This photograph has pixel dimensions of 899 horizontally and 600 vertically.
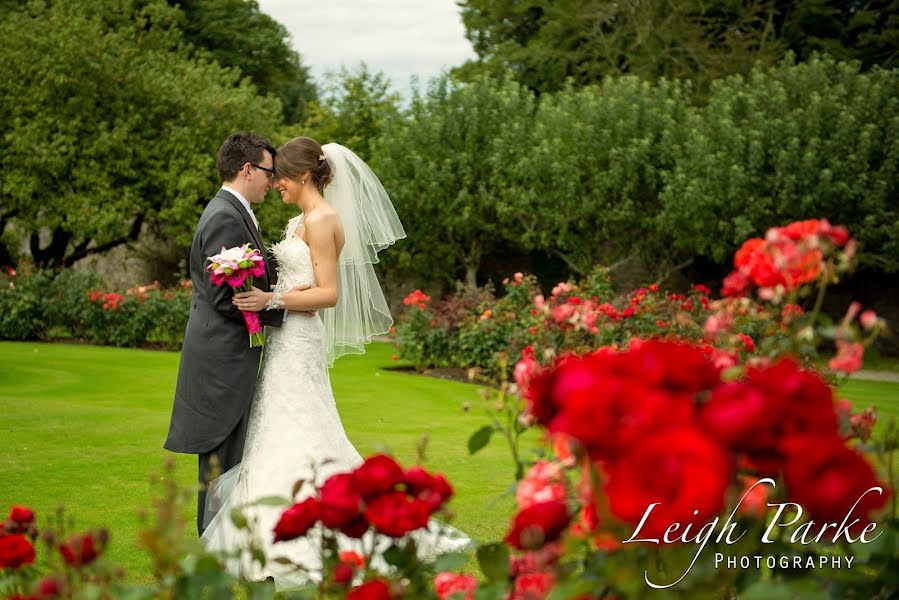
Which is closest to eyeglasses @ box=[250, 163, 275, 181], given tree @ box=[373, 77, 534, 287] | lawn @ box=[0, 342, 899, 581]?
lawn @ box=[0, 342, 899, 581]

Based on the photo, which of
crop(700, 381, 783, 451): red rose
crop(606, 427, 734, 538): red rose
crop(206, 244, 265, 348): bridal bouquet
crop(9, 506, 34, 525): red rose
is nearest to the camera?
crop(606, 427, 734, 538): red rose

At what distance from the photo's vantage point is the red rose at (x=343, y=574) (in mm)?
1839

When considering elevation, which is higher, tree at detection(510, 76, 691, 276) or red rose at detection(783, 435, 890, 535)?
tree at detection(510, 76, 691, 276)

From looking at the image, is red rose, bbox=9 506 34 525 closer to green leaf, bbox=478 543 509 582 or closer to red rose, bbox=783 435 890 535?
green leaf, bbox=478 543 509 582

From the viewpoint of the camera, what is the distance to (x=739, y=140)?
2036cm

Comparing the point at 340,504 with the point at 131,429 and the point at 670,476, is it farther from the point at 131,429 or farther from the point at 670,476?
the point at 131,429

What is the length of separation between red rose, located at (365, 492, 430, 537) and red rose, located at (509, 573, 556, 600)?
0.21m

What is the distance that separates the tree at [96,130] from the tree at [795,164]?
11.1 metres

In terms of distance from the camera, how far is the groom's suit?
5145mm

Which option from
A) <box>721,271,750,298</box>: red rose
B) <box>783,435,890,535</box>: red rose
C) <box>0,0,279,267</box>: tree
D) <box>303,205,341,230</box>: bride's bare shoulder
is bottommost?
<box>783,435,890,535</box>: red rose

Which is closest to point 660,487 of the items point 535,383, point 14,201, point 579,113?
point 535,383

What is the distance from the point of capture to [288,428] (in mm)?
5188

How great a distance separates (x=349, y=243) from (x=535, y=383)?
4.49 meters

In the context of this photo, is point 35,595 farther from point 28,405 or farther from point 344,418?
point 28,405
